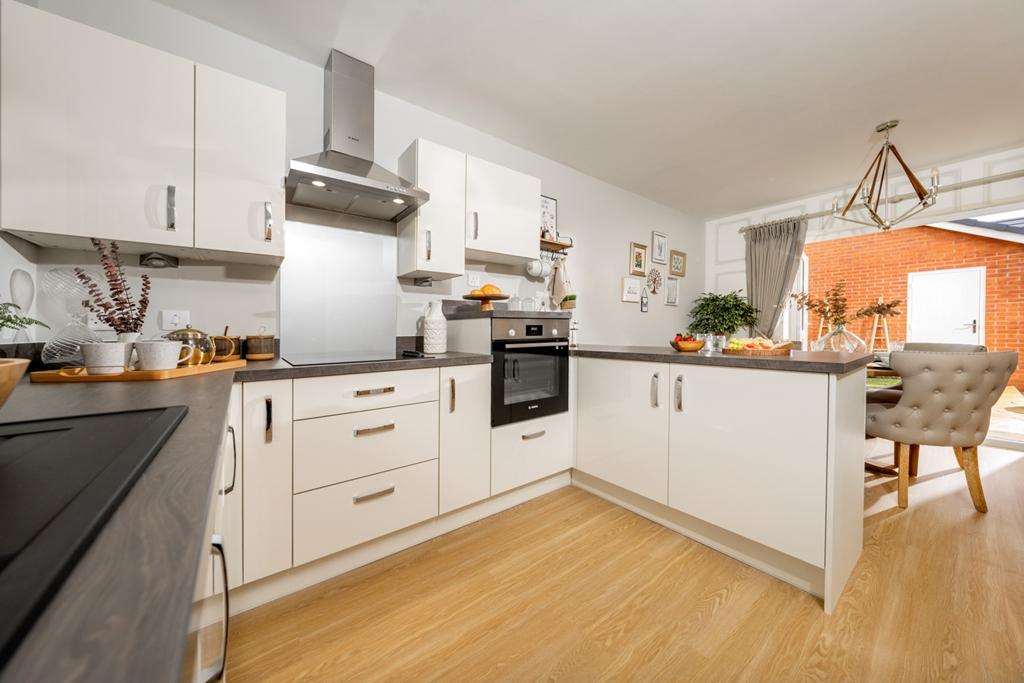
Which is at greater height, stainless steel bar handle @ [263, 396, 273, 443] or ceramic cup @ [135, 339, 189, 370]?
ceramic cup @ [135, 339, 189, 370]

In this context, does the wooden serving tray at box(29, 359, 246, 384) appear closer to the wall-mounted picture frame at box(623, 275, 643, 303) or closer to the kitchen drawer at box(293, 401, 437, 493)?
the kitchen drawer at box(293, 401, 437, 493)

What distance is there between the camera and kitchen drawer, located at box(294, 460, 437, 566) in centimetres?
162

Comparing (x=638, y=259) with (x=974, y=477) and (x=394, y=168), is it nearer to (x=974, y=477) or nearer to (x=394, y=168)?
(x=394, y=168)

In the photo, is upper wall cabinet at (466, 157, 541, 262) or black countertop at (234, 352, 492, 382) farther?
upper wall cabinet at (466, 157, 541, 262)

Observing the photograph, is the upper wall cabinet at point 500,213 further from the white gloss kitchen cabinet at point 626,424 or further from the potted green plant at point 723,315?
the potted green plant at point 723,315

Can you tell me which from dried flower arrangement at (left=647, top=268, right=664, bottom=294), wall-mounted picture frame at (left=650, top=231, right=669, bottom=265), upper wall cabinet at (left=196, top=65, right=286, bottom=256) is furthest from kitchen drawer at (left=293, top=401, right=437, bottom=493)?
wall-mounted picture frame at (left=650, top=231, right=669, bottom=265)

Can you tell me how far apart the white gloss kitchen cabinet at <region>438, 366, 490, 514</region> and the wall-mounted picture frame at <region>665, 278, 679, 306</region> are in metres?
A: 3.05

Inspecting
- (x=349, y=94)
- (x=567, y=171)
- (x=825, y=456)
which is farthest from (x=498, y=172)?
(x=825, y=456)

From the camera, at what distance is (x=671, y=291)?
455 cm

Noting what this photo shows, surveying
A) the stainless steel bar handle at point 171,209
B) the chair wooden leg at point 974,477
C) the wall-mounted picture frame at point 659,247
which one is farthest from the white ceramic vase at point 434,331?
the chair wooden leg at point 974,477

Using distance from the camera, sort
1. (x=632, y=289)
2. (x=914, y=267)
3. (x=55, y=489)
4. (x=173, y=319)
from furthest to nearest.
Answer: (x=914, y=267), (x=632, y=289), (x=173, y=319), (x=55, y=489)

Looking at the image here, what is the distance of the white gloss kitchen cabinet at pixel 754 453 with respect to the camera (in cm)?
158

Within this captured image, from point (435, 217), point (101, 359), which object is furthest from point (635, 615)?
point (435, 217)

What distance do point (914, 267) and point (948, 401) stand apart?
15.9ft
